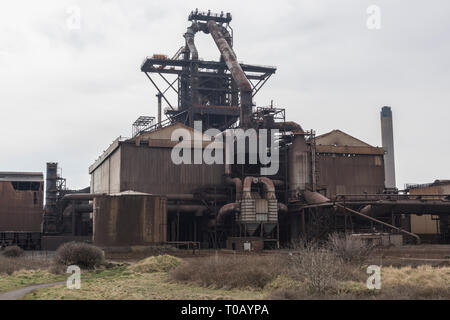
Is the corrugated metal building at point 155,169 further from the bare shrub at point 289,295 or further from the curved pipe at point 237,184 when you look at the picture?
the bare shrub at point 289,295

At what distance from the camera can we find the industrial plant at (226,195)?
38.9 meters

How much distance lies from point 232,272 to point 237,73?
37037 mm

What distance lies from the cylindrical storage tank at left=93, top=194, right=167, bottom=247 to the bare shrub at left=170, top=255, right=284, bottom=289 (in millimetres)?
15183

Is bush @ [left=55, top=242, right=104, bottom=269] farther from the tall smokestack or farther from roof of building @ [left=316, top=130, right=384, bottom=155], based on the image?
the tall smokestack

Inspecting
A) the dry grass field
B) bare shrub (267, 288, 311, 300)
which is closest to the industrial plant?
the dry grass field

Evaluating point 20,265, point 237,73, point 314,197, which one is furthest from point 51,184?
point 20,265

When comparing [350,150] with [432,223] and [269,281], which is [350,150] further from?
[269,281]

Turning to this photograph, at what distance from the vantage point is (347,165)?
53.5m

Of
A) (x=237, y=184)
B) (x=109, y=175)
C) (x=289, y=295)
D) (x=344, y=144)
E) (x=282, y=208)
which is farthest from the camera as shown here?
(x=344, y=144)

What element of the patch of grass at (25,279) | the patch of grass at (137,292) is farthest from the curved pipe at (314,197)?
the patch of grass at (25,279)

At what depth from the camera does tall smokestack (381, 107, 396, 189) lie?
6956 cm

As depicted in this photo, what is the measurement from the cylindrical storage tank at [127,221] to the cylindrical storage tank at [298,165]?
14.8 metres
